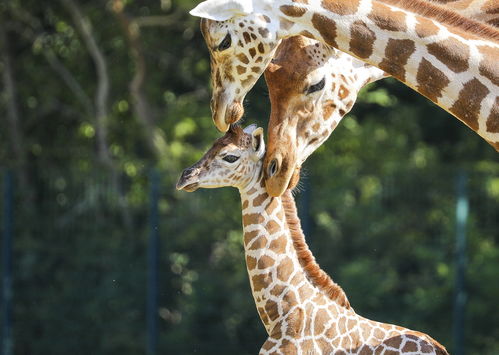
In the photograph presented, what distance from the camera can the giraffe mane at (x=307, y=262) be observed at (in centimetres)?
394

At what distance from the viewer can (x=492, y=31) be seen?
3443 millimetres

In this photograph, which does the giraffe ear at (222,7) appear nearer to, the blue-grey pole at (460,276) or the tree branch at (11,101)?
the blue-grey pole at (460,276)

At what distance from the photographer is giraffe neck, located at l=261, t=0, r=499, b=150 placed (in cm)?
327

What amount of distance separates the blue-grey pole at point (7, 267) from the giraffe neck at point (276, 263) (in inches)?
231

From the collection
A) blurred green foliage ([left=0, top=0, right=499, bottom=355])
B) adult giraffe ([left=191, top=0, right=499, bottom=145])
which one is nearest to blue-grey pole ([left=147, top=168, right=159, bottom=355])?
blurred green foliage ([left=0, top=0, right=499, bottom=355])

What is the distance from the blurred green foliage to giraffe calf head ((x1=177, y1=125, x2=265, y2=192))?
4.59 m

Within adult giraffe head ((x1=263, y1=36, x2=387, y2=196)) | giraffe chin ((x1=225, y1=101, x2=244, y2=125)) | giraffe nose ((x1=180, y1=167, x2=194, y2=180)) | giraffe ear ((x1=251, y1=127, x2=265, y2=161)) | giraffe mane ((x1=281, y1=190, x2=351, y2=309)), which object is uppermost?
giraffe chin ((x1=225, y1=101, x2=244, y2=125))

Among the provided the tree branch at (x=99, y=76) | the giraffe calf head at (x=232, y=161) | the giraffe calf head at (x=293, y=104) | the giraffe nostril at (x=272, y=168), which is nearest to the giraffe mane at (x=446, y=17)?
the giraffe calf head at (x=293, y=104)

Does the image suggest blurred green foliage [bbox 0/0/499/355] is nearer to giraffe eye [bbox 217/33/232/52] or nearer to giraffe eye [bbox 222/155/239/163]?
giraffe eye [bbox 222/155/239/163]

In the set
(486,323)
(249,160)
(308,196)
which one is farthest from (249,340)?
(249,160)

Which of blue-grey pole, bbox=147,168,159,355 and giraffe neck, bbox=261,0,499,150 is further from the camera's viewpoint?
blue-grey pole, bbox=147,168,159,355

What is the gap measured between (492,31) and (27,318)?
6963 mm

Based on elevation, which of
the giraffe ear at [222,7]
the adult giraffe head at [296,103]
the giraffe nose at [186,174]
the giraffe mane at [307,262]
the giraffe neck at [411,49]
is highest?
the giraffe ear at [222,7]

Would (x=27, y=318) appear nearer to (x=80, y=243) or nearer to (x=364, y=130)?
(x=80, y=243)
